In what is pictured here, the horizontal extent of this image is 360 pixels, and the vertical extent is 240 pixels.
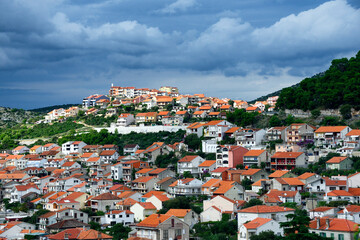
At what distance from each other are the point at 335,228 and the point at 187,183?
2241 cm

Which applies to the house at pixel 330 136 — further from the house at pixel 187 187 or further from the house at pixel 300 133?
the house at pixel 187 187

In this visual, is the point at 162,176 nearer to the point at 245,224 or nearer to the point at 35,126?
the point at 245,224

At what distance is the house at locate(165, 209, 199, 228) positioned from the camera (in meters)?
41.3

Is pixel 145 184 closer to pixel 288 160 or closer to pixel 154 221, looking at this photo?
pixel 288 160

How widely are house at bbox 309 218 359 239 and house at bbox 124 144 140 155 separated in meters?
40.2

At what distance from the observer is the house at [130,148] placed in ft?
235

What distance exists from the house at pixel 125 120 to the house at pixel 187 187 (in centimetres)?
3308

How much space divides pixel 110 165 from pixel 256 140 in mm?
18310

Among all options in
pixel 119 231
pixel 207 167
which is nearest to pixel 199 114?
pixel 207 167

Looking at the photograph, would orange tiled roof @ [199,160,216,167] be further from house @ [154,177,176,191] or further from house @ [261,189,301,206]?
house @ [261,189,301,206]

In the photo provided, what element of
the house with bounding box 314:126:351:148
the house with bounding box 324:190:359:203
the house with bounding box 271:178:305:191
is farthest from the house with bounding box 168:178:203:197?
the house with bounding box 324:190:359:203

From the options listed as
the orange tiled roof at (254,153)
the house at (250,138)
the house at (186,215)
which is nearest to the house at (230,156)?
the orange tiled roof at (254,153)

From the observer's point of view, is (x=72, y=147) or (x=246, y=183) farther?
(x=72, y=147)

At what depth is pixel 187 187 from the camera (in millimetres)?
52969
